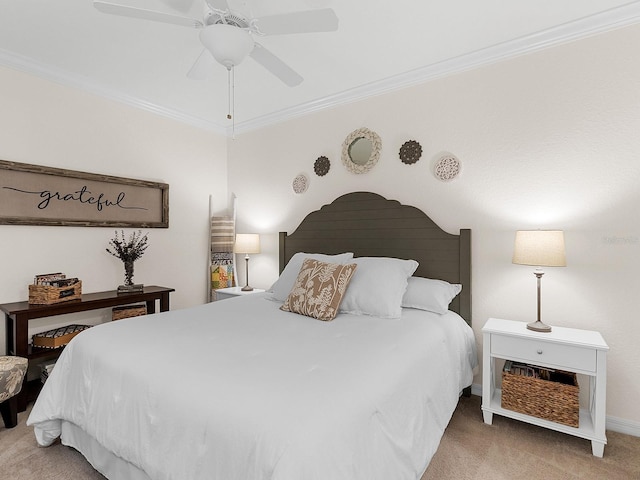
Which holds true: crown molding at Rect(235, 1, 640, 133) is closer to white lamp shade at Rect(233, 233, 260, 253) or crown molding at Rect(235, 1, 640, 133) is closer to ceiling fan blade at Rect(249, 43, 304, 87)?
ceiling fan blade at Rect(249, 43, 304, 87)

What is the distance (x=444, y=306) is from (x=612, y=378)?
1100 mm

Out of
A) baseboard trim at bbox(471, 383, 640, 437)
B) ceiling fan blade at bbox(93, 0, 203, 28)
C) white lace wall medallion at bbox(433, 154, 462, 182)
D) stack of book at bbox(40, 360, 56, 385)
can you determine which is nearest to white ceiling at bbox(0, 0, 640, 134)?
ceiling fan blade at bbox(93, 0, 203, 28)

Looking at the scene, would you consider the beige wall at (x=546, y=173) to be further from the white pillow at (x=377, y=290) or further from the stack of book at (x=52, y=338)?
the stack of book at (x=52, y=338)

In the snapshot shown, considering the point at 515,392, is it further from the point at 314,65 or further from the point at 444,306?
the point at 314,65

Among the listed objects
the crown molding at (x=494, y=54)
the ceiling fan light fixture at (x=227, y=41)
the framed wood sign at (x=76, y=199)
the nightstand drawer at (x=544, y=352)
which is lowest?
the nightstand drawer at (x=544, y=352)

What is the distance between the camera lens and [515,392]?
2133mm

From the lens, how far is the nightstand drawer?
6.33ft

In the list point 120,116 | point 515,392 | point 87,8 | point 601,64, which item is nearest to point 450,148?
point 601,64

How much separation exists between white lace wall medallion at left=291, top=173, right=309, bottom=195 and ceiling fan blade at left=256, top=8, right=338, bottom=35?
6.27 ft

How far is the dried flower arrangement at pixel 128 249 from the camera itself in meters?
3.18

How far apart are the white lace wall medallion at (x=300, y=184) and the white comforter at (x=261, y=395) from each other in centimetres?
179

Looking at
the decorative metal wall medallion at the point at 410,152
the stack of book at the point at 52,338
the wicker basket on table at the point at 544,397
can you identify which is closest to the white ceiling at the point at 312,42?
the decorative metal wall medallion at the point at 410,152

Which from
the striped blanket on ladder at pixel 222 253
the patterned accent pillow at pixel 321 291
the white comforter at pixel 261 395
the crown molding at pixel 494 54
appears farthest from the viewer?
the striped blanket on ladder at pixel 222 253

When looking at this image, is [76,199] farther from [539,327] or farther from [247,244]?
[539,327]
